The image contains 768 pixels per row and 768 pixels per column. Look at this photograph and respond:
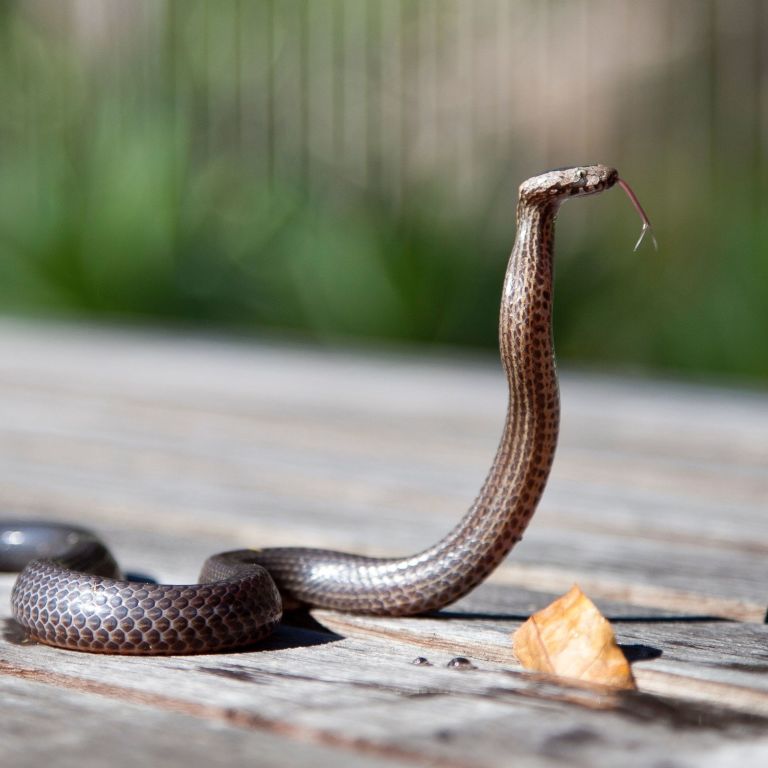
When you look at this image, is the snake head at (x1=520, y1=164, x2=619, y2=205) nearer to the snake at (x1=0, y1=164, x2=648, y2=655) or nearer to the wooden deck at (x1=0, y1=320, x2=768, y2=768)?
the snake at (x1=0, y1=164, x2=648, y2=655)

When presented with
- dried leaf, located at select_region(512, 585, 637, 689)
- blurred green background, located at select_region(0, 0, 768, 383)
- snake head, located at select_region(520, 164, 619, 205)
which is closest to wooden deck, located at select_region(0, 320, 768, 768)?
dried leaf, located at select_region(512, 585, 637, 689)

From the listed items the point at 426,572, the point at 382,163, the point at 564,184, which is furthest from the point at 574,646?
the point at 382,163

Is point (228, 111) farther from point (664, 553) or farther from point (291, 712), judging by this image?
point (291, 712)

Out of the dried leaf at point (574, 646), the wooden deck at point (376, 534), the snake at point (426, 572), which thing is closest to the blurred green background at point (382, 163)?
the wooden deck at point (376, 534)

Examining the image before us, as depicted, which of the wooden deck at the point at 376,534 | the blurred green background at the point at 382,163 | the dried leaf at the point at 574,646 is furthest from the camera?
the blurred green background at the point at 382,163

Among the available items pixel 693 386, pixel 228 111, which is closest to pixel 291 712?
pixel 693 386

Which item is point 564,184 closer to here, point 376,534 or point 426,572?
A: point 426,572

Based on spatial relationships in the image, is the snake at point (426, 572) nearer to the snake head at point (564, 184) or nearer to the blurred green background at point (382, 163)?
the snake head at point (564, 184)
